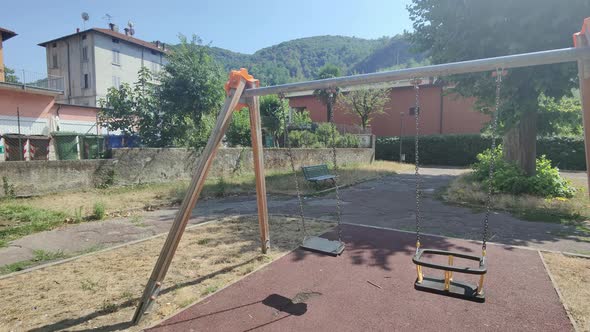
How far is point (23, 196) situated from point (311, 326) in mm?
8921

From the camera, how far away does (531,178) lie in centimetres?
914

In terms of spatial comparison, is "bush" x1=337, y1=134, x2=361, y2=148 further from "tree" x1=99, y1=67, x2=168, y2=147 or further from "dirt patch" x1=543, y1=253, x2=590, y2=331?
"dirt patch" x1=543, y1=253, x2=590, y2=331

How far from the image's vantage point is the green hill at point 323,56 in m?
92.0

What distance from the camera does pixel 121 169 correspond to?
10.6m

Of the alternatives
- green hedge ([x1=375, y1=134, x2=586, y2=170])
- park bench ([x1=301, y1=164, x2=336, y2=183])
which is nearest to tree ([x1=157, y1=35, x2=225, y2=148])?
park bench ([x1=301, y1=164, x2=336, y2=183])

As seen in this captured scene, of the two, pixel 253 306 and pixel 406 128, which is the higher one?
pixel 406 128

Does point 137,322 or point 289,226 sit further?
point 289,226

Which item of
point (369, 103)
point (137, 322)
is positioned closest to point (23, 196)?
point (137, 322)

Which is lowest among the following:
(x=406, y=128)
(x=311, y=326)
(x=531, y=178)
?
(x=311, y=326)

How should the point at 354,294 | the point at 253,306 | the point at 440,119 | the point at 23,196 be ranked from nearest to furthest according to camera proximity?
the point at 253,306, the point at 354,294, the point at 23,196, the point at 440,119

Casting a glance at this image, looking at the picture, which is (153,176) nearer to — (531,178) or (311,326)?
(311,326)

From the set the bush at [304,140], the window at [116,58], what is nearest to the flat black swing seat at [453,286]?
the bush at [304,140]

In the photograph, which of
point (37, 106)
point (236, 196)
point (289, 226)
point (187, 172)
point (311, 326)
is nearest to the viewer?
point (311, 326)

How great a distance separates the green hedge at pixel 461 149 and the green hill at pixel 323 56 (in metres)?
62.5
